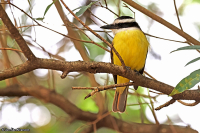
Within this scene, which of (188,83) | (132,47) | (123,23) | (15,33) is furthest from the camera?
(123,23)

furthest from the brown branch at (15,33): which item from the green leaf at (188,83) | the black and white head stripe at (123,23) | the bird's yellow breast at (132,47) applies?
the black and white head stripe at (123,23)

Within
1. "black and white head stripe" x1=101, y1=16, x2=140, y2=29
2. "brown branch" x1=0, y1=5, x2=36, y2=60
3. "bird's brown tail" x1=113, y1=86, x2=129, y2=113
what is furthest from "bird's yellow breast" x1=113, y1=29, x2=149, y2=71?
"brown branch" x1=0, y1=5, x2=36, y2=60

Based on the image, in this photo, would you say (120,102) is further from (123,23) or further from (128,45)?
(123,23)

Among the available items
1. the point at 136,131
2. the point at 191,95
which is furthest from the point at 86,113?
the point at 191,95

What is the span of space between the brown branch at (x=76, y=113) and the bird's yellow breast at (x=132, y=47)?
0.72 metres

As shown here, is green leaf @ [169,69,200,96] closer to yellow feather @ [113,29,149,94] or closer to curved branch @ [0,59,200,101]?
curved branch @ [0,59,200,101]

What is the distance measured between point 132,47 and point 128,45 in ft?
0.15

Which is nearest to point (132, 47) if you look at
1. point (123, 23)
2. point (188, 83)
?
point (123, 23)

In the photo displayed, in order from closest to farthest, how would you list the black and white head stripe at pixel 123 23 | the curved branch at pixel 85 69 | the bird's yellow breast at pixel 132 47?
the curved branch at pixel 85 69, the bird's yellow breast at pixel 132 47, the black and white head stripe at pixel 123 23

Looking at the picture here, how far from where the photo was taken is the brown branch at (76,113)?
2.72 metres

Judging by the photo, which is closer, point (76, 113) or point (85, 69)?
point (85, 69)

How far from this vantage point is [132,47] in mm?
2467

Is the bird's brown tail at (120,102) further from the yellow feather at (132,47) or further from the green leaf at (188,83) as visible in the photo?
the green leaf at (188,83)

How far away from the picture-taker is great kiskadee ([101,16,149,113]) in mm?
2469
